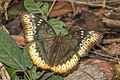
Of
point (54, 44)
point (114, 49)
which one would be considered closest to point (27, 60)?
point (54, 44)

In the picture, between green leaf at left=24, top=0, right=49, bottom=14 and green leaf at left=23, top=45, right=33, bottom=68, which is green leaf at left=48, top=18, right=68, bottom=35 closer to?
green leaf at left=24, top=0, right=49, bottom=14

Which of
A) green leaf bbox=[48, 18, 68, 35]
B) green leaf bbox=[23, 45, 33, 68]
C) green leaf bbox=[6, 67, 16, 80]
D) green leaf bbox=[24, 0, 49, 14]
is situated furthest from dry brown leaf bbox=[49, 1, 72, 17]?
green leaf bbox=[6, 67, 16, 80]

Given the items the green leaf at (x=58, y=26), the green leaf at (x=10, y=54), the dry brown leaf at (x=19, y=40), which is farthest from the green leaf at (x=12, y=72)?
the green leaf at (x=58, y=26)

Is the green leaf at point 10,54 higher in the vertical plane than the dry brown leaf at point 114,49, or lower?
higher

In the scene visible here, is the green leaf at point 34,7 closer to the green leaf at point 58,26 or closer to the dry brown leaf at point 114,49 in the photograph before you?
the green leaf at point 58,26

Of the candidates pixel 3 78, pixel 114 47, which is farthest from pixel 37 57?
pixel 114 47

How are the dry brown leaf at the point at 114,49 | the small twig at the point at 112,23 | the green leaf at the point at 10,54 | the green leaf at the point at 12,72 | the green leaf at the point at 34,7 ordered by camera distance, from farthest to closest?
the small twig at the point at 112,23 < the green leaf at the point at 34,7 < the dry brown leaf at the point at 114,49 < the green leaf at the point at 10,54 < the green leaf at the point at 12,72
